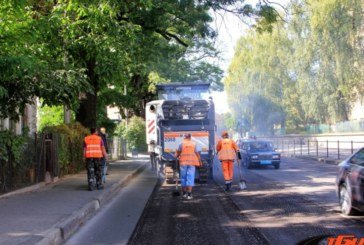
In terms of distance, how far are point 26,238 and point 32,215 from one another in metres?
2.30

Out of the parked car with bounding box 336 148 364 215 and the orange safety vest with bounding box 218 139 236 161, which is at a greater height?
the orange safety vest with bounding box 218 139 236 161

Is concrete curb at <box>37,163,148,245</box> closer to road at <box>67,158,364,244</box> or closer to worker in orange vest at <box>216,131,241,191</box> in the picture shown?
road at <box>67,158,364,244</box>

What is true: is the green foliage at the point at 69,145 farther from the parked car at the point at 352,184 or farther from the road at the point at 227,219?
the parked car at the point at 352,184

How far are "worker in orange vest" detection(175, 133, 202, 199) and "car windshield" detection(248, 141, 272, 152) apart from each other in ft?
38.7

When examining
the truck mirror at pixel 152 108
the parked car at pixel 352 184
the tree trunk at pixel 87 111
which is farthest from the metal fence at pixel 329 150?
the parked car at pixel 352 184

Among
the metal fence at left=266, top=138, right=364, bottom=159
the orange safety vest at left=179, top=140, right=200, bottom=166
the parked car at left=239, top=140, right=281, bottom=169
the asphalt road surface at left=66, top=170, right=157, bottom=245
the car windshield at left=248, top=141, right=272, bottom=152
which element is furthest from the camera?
the metal fence at left=266, top=138, right=364, bottom=159

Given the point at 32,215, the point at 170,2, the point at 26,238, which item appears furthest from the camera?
the point at 170,2

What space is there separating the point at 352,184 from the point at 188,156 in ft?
17.1

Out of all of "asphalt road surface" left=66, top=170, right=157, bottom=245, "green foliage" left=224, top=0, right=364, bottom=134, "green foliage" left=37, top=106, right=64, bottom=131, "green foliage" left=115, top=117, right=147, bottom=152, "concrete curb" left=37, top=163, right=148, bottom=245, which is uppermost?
"green foliage" left=224, top=0, right=364, bottom=134

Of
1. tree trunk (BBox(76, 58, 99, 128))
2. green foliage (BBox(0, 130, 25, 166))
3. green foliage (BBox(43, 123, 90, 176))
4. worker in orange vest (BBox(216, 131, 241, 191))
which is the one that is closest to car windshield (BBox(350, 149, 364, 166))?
worker in orange vest (BBox(216, 131, 241, 191))

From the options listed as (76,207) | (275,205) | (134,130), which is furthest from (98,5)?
(134,130)

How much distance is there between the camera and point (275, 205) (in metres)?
11.6

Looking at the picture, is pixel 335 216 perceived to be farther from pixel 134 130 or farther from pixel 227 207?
pixel 134 130

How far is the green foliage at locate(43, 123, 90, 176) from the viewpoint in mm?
18266
